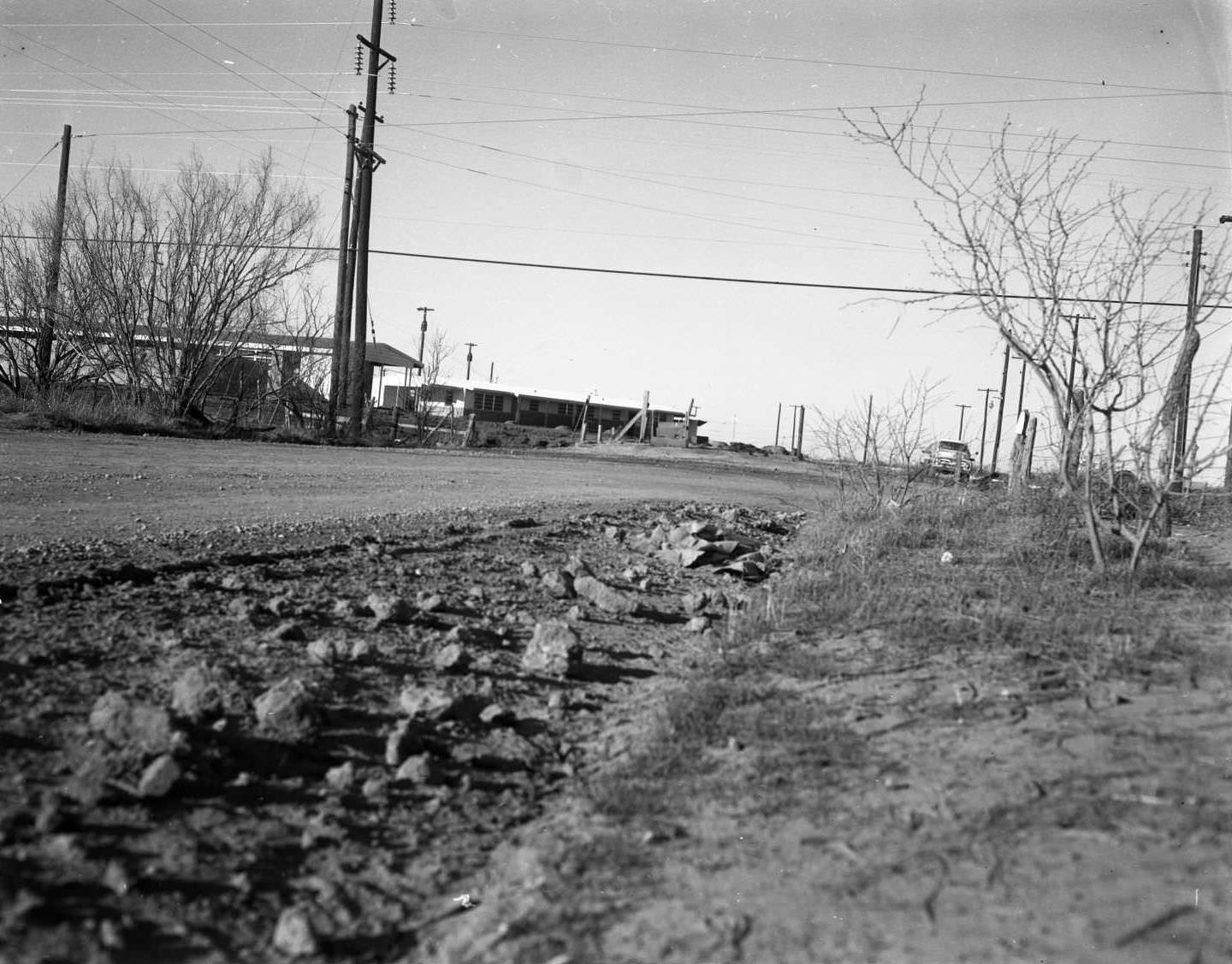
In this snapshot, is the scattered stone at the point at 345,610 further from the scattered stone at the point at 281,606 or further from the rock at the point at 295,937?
the rock at the point at 295,937

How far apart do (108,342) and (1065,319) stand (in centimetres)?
2098

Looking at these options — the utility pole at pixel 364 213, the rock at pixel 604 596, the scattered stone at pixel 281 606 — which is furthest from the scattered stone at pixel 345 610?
the utility pole at pixel 364 213

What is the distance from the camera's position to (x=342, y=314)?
78.9 ft

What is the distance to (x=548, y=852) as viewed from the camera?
8.48ft

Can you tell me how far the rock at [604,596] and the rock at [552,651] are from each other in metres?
0.96

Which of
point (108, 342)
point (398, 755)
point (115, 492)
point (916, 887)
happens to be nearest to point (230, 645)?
point (398, 755)

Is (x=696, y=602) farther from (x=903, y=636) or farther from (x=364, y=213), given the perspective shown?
(x=364, y=213)

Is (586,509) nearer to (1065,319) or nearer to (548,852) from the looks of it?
(1065,319)

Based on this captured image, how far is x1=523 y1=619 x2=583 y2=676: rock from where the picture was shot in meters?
4.12

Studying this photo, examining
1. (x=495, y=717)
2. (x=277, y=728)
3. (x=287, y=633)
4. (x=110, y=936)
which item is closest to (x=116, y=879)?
(x=110, y=936)

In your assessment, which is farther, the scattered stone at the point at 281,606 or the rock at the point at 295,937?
the scattered stone at the point at 281,606

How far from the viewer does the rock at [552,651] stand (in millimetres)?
4121

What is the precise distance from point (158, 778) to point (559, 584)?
3.13 m

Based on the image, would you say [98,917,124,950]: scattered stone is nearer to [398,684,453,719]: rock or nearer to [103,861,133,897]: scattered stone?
[103,861,133,897]: scattered stone
